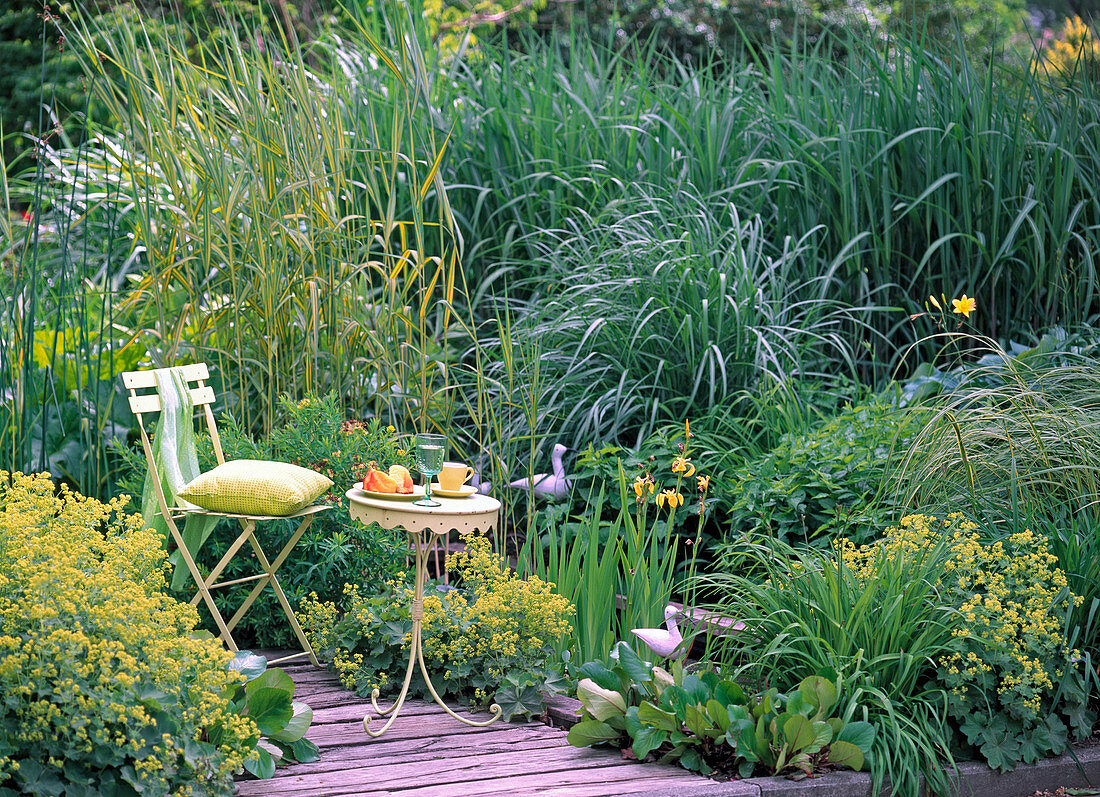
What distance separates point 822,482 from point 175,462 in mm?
2251

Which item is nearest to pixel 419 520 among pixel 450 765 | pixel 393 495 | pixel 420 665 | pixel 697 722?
pixel 393 495

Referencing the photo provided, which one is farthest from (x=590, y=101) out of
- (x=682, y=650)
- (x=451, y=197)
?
(x=682, y=650)

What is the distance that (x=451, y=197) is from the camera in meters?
5.71

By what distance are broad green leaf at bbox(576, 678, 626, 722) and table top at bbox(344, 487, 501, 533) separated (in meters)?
0.52

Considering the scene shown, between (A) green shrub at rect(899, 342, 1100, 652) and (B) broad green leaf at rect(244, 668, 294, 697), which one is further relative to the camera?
(A) green shrub at rect(899, 342, 1100, 652)

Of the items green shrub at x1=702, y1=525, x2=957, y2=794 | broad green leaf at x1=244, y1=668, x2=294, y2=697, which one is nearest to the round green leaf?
broad green leaf at x1=244, y1=668, x2=294, y2=697

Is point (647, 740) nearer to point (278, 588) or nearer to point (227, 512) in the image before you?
point (278, 588)

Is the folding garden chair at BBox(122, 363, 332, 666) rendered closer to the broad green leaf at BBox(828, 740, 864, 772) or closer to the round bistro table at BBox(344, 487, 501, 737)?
the round bistro table at BBox(344, 487, 501, 737)

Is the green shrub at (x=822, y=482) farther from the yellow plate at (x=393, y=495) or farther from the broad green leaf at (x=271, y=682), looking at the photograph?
the broad green leaf at (x=271, y=682)

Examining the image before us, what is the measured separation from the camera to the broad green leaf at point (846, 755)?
2.44 meters

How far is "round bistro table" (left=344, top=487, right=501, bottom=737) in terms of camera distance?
2.71 metres

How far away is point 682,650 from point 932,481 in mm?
1044

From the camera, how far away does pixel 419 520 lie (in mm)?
2715

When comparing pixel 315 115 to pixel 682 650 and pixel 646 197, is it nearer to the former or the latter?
pixel 646 197
